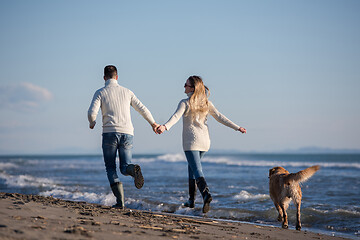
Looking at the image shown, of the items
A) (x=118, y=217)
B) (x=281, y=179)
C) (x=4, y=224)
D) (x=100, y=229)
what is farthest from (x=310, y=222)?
(x=4, y=224)

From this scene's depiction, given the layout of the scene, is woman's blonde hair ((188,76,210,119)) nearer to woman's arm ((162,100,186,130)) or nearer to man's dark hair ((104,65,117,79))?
woman's arm ((162,100,186,130))

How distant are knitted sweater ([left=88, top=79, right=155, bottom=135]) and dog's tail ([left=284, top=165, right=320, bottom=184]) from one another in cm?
239

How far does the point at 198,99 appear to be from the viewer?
6.16m

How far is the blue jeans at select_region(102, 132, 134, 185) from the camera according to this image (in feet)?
19.5

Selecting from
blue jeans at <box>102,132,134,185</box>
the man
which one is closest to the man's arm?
the man

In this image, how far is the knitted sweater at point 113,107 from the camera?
19.5ft

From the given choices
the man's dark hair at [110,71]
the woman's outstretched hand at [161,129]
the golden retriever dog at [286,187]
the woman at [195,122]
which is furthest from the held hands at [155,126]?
the golden retriever dog at [286,187]

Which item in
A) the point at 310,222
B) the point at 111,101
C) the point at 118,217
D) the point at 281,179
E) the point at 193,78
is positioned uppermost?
the point at 193,78

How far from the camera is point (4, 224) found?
3744 millimetres

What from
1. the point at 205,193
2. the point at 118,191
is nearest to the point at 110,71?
the point at 118,191

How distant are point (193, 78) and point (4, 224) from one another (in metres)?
3.46

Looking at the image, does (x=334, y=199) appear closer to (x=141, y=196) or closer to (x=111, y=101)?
(x=141, y=196)

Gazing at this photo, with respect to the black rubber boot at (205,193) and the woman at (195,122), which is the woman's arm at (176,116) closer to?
the woman at (195,122)

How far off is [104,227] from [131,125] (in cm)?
222
